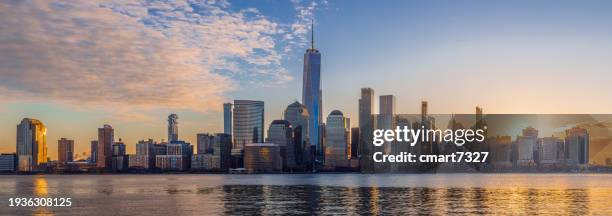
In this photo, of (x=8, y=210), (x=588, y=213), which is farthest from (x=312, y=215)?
(x=8, y=210)

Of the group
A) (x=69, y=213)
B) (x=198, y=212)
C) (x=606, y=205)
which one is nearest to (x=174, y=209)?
(x=198, y=212)

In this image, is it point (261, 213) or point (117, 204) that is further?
point (117, 204)

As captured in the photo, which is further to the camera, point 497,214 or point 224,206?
point 224,206

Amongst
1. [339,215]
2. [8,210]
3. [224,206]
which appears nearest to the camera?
[339,215]

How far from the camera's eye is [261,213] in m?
99.5

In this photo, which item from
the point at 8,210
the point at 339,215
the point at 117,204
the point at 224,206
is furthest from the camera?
the point at 117,204

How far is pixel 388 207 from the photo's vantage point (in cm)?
11450

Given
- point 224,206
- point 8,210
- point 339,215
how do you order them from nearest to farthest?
point 339,215 → point 8,210 → point 224,206

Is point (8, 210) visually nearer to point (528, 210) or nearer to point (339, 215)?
point (339, 215)

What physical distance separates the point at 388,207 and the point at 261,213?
26443mm

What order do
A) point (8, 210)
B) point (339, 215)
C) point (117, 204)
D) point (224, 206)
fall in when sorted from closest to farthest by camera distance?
point (339, 215) < point (8, 210) < point (224, 206) < point (117, 204)

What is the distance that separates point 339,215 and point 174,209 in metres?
30.4

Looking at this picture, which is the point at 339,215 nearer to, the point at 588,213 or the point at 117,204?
the point at 588,213

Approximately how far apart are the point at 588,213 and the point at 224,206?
2436 inches
